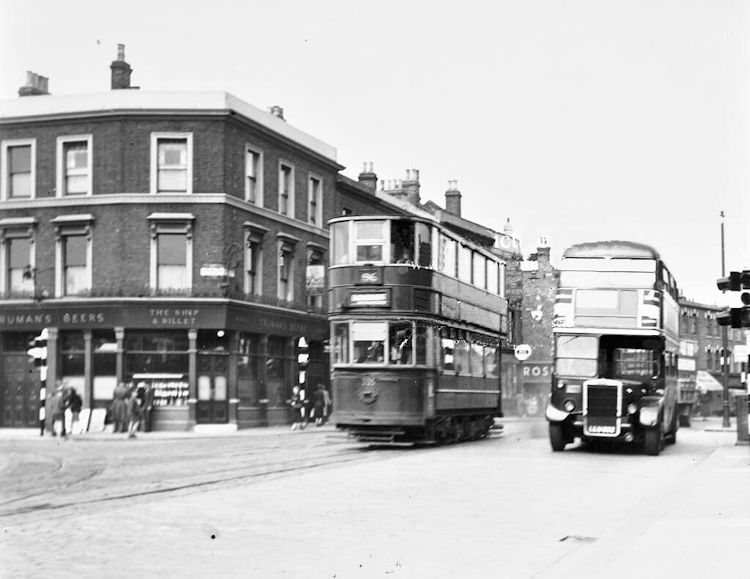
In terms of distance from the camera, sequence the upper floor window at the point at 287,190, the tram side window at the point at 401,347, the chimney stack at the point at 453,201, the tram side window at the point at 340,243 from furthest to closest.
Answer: the chimney stack at the point at 453,201 < the upper floor window at the point at 287,190 < the tram side window at the point at 340,243 < the tram side window at the point at 401,347

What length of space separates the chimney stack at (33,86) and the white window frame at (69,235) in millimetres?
6423

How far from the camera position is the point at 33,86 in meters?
39.3

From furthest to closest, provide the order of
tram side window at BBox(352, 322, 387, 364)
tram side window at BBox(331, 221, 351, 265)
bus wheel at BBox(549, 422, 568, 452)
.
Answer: tram side window at BBox(331, 221, 351, 265) < tram side window at BBox(352, 322, 387, 364) < bus wheel at BBox(549, 422, 568, 452)

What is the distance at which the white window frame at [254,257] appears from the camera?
36938 millimetres

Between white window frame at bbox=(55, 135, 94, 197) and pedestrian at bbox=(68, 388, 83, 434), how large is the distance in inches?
256

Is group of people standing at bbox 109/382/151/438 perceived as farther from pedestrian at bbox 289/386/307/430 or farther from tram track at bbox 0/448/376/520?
tram track at bbox 0/448/376/520

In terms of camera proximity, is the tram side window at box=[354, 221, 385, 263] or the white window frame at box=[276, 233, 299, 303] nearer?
the tram side window at box=[354, 221, 385, 263]

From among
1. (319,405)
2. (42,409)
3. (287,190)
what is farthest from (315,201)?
(42,409)

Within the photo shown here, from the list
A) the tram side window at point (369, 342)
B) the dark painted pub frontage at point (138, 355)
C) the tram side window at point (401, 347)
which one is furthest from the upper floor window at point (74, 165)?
the tram side window at point (401, 347)

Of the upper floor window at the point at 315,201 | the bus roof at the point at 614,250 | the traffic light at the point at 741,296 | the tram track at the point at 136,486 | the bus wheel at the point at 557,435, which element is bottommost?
the tram track at the point at 136,486

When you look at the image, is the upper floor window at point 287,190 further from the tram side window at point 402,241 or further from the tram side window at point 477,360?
the tram side window at point 402,241

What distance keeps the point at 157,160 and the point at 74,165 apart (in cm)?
279

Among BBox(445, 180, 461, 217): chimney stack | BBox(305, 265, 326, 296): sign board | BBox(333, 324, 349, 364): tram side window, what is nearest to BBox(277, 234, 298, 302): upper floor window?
BBox(305, 265, 326, 296): sign board

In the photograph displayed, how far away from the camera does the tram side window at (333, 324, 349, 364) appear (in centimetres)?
2450
